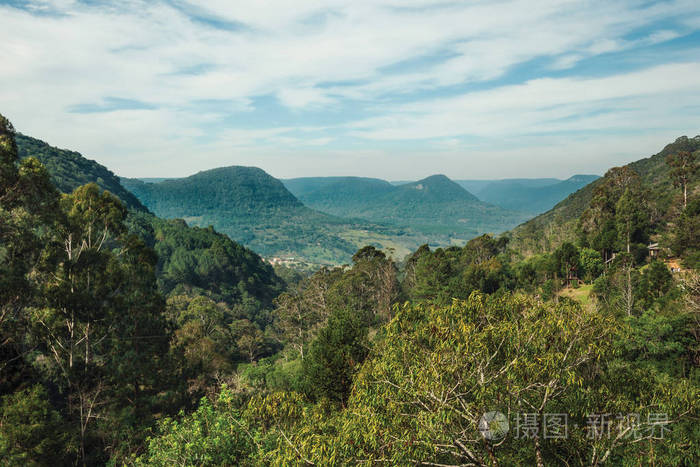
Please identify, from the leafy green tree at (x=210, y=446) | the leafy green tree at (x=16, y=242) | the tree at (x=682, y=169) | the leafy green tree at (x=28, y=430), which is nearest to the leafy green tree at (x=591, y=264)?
the tree at (x=682, y=169)

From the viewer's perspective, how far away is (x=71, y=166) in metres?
160

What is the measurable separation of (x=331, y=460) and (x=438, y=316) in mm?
3521

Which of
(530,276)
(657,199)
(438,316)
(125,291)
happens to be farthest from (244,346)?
(657,199)

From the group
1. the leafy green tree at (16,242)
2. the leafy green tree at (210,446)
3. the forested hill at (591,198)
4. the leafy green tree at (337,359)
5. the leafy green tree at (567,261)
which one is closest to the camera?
the leafy green tree at (210,446)

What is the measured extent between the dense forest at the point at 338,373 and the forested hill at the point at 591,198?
2394 centimetres

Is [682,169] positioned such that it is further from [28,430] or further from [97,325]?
[28,430]

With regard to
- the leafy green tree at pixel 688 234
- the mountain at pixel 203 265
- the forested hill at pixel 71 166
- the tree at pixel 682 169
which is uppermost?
the forested hill at pixel 71 166

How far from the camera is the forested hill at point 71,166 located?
5664 inches

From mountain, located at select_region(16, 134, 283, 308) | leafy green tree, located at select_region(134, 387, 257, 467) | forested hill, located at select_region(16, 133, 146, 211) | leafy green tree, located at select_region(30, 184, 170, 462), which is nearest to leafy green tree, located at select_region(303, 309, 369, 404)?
leafy green tree, located at select_region(134, 387, 257, 467)

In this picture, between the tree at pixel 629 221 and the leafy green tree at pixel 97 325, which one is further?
the tree at pixel 629 221

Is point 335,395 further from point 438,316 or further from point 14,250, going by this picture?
point 14,250

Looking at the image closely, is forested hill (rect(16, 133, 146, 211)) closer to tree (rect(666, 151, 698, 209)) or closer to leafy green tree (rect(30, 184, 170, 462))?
leafy green tree (rect(30, 184, 170, 462))

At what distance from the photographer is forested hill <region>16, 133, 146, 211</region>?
143875mm

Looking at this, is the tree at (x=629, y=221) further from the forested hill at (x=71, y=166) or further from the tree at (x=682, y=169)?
the forested hill at (x=71, y=166)
